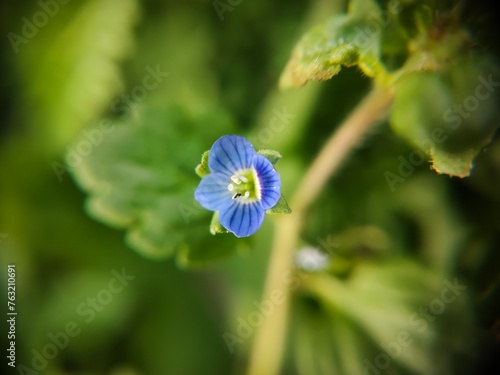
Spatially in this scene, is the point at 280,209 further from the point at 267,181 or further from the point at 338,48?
A: the point at 338,48

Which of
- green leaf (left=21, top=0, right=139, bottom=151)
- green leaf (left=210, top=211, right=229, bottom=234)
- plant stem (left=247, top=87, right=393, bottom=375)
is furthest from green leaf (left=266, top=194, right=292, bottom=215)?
green leaf (left=21, top=0, right=139, bottom=151)

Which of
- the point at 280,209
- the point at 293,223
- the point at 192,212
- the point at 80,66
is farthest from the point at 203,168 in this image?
the point at 80,66

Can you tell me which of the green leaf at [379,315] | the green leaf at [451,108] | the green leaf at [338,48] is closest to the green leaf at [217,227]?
the green leaf at [338,48]

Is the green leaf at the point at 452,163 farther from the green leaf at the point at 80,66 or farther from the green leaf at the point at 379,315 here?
the green leaf at the point at 80,66

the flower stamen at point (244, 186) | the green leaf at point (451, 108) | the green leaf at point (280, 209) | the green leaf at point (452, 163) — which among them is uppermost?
the flower stamen at point (244, 186)

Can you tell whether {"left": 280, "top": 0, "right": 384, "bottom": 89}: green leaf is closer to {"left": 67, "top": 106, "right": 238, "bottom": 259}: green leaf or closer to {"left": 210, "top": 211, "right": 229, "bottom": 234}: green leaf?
{"left": 210, "top": 211, "right": 229, "bottom": 234}: green leaf
